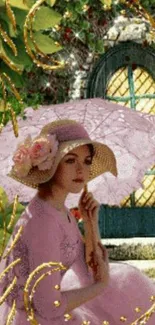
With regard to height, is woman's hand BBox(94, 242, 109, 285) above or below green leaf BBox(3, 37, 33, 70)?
below

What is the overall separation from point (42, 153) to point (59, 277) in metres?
0.50

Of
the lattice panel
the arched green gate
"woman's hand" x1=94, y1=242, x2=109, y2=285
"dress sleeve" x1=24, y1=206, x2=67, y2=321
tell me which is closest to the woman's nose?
"dress sleeve" x1=24, y1=206, x2=67, y2=321

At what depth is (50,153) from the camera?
301cm

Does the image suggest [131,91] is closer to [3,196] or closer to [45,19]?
[3,196]

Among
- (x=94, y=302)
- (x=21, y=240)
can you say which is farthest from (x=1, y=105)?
(x=94, y=302)

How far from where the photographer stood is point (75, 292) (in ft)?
10.2

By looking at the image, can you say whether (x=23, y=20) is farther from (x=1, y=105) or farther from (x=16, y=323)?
(x=16, y=323)

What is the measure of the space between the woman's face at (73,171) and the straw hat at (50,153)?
36 millimetres

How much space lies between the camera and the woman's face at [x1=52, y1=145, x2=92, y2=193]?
3.07 meters

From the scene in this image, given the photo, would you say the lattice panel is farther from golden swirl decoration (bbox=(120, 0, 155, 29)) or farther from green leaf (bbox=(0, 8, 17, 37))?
golden swirl decoration (bbox=(120, 0, 155, 29))

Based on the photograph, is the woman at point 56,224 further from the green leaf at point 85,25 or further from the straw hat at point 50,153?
the green leaf at point 85,25

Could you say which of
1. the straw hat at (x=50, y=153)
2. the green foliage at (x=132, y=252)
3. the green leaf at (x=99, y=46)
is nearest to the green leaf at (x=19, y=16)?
the straw hat at (x=50, y=153)

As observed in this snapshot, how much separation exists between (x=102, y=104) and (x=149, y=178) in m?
7.66

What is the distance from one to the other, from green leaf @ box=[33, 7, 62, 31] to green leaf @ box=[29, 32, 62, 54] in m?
0.04
